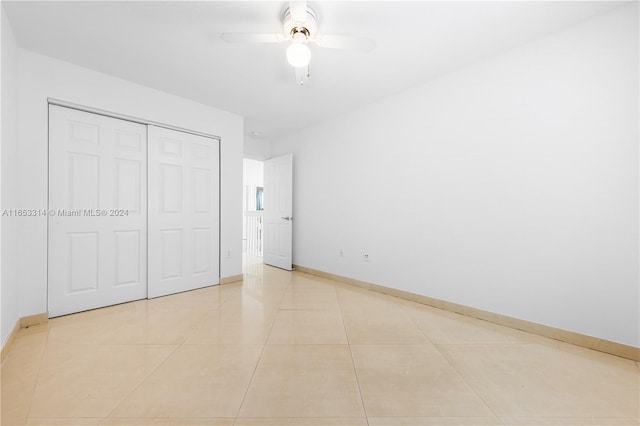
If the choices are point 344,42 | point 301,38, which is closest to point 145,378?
point 301,38

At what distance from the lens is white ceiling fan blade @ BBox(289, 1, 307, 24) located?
1551 mm

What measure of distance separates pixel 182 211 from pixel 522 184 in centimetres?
387

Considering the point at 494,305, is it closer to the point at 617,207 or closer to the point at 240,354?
the point at 617,207

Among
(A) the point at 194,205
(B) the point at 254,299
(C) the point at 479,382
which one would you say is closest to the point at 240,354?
(B) the point at 254,299

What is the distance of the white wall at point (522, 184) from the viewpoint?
72.0 inches

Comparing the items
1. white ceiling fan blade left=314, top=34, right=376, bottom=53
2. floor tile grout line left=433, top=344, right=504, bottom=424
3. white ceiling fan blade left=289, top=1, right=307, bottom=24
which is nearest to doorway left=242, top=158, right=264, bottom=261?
white ceiling fan blade left=314, top=34, right=376, bottom=53

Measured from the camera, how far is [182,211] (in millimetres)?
3307

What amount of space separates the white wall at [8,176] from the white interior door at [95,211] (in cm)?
30

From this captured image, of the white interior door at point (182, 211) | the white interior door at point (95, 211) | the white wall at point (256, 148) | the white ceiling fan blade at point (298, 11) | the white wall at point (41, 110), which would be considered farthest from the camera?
the white wall at point (256, 148)

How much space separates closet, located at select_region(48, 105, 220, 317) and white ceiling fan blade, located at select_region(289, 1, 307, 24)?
2.39m

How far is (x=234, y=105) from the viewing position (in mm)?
3447

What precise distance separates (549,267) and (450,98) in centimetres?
189

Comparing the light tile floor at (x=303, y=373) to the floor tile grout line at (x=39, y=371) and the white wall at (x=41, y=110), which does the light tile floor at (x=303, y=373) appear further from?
the white wall at (x=41, y=110)

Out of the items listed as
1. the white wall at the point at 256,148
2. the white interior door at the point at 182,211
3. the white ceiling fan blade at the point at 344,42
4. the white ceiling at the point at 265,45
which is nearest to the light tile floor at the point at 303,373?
the white interior door at the point at 182,211
